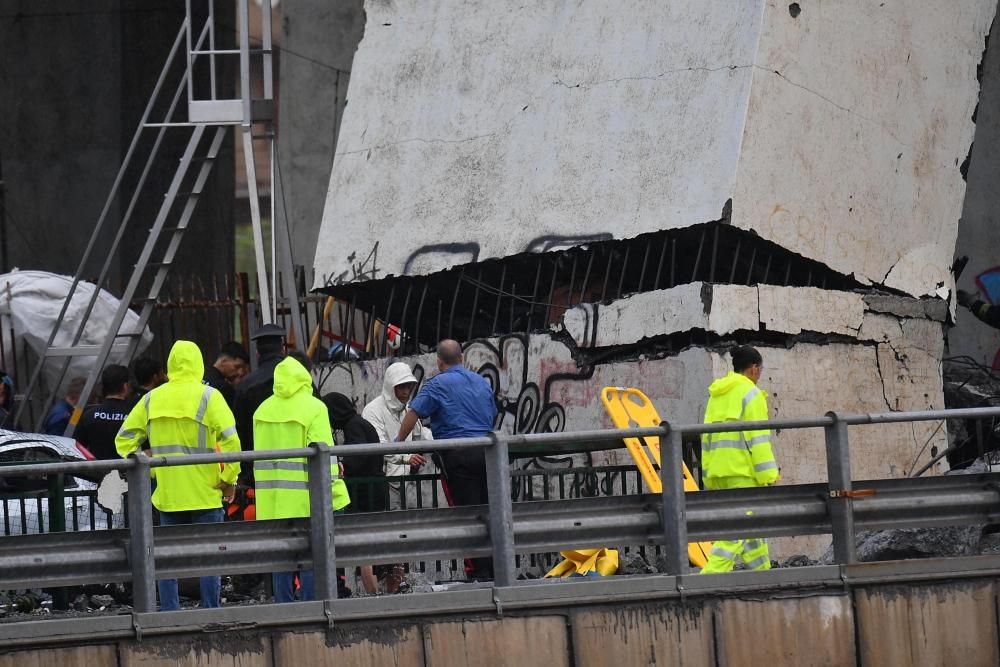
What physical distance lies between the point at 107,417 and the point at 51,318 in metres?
6.00

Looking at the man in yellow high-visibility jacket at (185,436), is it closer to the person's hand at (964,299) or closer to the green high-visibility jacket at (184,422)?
the green high-visibility jacket at (184,422)

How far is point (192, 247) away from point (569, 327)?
1225cm

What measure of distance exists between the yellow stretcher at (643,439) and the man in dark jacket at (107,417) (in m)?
3.53

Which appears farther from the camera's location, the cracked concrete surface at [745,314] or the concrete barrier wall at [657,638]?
the cracked concrete surface at [745,314]

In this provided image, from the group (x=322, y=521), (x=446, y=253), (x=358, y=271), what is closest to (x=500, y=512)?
(x=322, y=521)

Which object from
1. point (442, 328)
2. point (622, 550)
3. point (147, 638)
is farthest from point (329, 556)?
point (442, 328)

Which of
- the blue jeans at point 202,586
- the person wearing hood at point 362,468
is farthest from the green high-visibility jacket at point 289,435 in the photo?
the person wearing hood at point 362,468

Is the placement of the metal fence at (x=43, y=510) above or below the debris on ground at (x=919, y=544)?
above

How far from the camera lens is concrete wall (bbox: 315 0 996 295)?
1199 centimetres

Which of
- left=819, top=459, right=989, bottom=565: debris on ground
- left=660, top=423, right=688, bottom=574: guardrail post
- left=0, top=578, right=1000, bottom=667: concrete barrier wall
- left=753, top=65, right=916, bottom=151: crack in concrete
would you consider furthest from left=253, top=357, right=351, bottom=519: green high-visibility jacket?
left=753, top=65, right=916, bottom=151: crack in concrete

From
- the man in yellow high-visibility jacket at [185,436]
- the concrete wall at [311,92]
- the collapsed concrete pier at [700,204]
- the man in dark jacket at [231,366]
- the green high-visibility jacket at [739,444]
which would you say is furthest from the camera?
the concrete wall at [311,92]

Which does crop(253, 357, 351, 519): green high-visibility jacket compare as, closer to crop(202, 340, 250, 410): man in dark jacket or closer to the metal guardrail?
the metal guardrail

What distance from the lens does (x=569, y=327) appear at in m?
12.7

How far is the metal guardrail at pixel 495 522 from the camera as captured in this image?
7.11 metres
